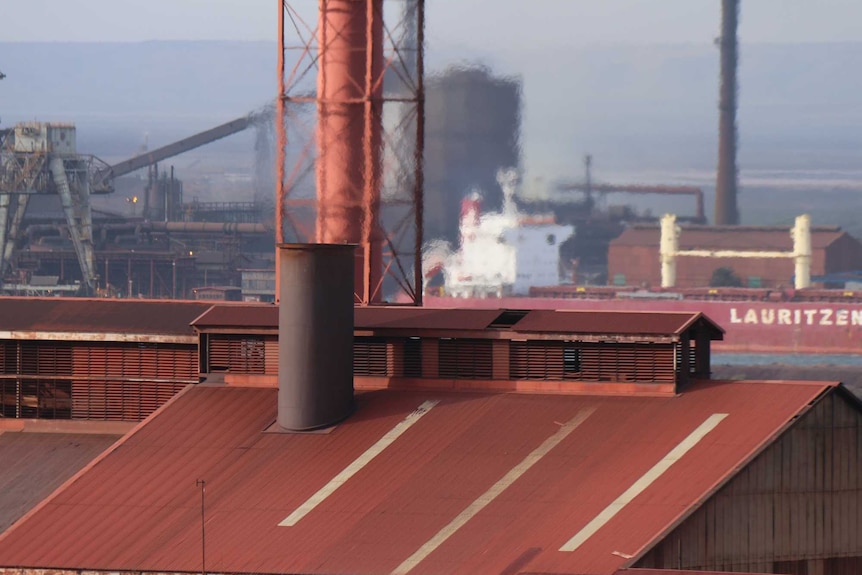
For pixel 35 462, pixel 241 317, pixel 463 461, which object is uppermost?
pixel 241 317

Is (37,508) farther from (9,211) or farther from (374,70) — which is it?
(9,211)

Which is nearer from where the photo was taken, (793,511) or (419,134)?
(793,511)

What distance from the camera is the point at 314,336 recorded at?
4050cm

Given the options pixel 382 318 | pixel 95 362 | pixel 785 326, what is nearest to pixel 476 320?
pixel 382 318

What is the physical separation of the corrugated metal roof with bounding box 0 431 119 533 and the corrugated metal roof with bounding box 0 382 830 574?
127 inches

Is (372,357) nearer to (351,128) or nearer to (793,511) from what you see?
(793,511)

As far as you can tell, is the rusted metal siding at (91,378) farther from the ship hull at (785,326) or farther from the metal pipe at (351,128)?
the ship hull at (785,326)

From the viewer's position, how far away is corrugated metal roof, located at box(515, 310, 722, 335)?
134 feet

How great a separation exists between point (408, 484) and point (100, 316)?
15.1 m

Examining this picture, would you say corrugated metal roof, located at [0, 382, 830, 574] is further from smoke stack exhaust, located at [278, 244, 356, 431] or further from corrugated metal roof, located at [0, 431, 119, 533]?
corrugated metal roof, located at [0, 431, 119, 533]

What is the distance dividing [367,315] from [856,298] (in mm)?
158968

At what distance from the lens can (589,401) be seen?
40562 millimetres

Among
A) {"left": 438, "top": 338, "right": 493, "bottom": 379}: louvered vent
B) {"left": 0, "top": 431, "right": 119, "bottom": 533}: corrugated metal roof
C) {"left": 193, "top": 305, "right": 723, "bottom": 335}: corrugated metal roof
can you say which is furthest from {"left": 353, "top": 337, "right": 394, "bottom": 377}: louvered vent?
{"left": 0, "top": 431, "right": 119, "bottom": 533}: corrugated metal roof

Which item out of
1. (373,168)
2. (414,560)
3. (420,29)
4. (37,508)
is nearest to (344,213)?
(373,168)
